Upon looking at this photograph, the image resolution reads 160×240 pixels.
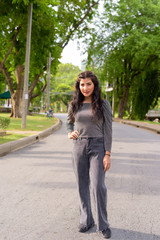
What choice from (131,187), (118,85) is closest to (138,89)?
(118,85)

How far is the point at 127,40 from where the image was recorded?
106 ft

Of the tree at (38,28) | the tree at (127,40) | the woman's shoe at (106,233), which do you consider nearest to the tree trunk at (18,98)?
the tree at (38,28)

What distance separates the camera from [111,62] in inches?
1396

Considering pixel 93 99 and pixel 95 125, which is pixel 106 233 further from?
pixel 93 99

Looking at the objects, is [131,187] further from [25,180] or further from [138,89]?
[138,89]

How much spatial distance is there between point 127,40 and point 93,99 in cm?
3034

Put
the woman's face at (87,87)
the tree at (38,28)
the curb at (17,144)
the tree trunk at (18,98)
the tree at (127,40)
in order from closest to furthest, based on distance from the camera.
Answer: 1. the woman's face at (87,87)
2. the curb at (17,144)
3. the tree at (38,28)
4. the tree trunk at (18,98)
5. the tree at (127,40)

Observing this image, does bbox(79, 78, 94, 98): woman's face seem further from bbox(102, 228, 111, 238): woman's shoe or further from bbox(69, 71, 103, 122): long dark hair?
A: bbox(102, 228, 111, 238): woman's shoe

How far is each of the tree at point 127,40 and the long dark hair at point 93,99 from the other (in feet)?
93.5

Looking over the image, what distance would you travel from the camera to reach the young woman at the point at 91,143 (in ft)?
10.6

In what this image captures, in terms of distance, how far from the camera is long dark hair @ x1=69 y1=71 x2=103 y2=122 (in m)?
3.25

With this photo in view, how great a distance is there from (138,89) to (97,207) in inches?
1320

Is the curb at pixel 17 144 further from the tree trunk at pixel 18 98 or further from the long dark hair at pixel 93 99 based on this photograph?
the tree trunk at pixel 18 98

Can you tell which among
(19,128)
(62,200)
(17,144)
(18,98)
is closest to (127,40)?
(18,98)
